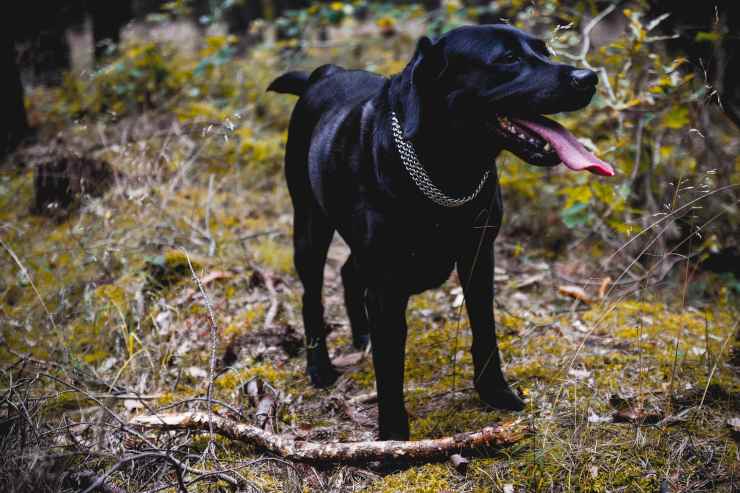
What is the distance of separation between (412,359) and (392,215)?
1272 mm

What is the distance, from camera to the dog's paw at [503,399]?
2.62 metres

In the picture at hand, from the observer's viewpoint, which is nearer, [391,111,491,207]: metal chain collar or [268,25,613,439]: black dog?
[268,25,613,439]: black dog

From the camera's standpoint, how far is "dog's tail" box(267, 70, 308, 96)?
3.25 m

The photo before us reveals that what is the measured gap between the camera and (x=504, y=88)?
2.04m

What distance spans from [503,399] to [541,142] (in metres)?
1.19

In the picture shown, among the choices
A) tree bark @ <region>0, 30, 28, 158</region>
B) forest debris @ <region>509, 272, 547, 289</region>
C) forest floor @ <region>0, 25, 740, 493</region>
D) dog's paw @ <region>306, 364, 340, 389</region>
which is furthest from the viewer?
tree bark @ <region>0, 30, 28, 158</region>

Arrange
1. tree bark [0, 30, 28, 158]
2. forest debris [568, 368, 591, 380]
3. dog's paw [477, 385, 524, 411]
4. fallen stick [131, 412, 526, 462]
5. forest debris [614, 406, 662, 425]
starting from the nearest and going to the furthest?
fallen stick [131, 412, 526, 462], forest debris [614, 406, 662, 425], dog's paw [477, 385, 524, 411], forest debris [568, 368, 591, 380], tree bark [0, 30, 28, 158]

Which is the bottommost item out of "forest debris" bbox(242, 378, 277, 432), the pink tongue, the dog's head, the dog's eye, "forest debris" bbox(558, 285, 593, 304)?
"forest debris" bbox(558, 285, 593, 304)

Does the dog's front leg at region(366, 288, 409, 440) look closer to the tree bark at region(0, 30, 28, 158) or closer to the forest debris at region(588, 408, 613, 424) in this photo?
the forest debris at region(588, 408, 613, 424)

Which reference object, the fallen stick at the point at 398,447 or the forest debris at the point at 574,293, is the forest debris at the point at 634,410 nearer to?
the fallen stick at the point at 398,447

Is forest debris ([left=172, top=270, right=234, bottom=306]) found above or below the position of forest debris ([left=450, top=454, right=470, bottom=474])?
below

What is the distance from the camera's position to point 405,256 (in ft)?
7.40

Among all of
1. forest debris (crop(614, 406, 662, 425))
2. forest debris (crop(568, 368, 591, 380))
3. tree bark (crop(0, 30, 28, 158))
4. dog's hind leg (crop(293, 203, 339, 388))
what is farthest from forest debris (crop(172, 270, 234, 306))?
tree bark (crop(0, 30, 28, 158))

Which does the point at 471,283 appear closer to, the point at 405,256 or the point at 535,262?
the point at 405,256
